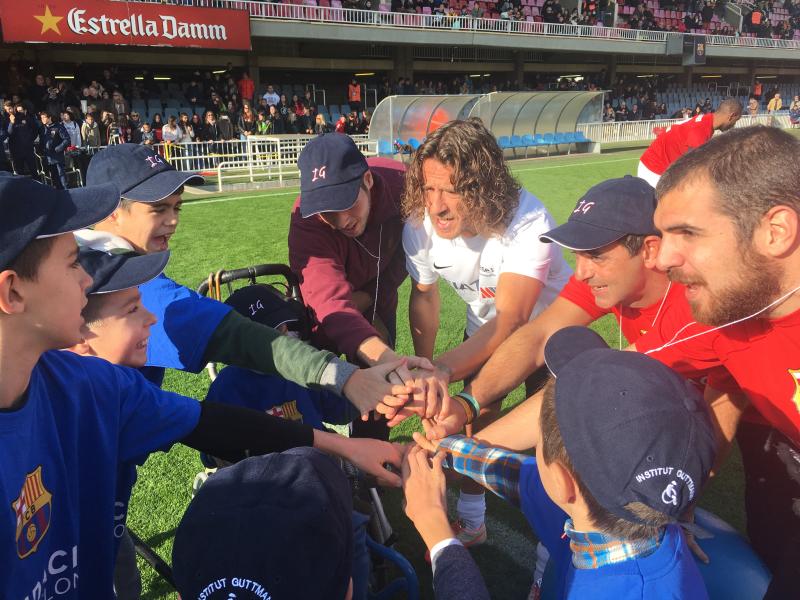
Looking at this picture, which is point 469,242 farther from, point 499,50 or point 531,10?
point 531,10

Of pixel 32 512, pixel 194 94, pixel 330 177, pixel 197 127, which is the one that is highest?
pixel 194 94

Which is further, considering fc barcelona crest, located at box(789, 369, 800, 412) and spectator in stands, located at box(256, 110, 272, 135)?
spectator in stands, located at box(256, 110, 272, 135)

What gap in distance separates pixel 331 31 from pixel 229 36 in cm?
471

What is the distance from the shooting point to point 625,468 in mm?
1371

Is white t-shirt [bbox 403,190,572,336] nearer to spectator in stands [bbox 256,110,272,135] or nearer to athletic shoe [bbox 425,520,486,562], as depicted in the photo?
athletic shoe [bbox 425,520,486,562]

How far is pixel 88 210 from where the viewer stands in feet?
4.95

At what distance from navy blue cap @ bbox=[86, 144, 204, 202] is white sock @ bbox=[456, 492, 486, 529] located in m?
2.06

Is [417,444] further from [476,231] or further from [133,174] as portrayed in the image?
[133,174]

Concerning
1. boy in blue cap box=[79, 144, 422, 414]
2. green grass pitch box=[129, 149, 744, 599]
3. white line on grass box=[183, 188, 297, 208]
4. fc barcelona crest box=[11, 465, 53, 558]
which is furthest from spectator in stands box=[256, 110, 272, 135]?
fc barcelona crest box=[11, 465, 53, 558]

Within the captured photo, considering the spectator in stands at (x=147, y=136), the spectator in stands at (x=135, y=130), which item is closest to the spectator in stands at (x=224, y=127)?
the spectator in stands at (x=135, y=130)

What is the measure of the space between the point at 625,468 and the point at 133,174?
242cm

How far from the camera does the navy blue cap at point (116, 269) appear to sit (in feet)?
6.25

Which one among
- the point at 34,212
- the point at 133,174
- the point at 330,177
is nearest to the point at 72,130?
the point at 133,174

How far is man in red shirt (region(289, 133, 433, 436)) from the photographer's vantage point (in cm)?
288
